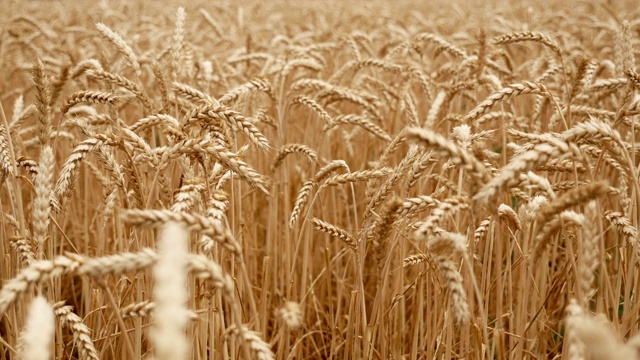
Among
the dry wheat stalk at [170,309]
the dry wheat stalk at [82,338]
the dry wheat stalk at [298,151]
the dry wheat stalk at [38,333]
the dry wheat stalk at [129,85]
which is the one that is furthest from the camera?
the dry wheat stalk at [298,151]

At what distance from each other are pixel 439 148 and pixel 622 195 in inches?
53.5

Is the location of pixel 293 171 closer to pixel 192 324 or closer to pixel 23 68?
pixel 192 324

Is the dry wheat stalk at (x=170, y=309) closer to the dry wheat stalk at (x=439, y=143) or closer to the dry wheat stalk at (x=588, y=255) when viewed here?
the dry wheat stalk at (x=439, y=143)

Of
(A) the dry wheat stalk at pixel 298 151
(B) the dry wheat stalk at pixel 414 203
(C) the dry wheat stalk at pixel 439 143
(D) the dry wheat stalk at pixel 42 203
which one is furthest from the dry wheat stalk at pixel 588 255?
(D) the dry wheat stalk at pixel 42 203

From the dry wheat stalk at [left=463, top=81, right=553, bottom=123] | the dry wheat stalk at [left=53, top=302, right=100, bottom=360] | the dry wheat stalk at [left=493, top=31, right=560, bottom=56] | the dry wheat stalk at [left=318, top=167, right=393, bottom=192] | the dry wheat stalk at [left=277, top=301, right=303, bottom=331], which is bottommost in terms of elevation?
the dry wheat stalk at [left=53, top=302, right=100, bottom=360]

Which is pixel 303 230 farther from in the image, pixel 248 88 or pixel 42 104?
pixel 42 104

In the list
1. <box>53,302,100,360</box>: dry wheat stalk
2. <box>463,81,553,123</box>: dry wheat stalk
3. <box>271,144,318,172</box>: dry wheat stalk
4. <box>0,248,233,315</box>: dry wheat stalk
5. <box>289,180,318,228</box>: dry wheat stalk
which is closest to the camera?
<box>0,248,233,315</box>: dry wheat stalk

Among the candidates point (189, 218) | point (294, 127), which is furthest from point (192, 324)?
point (294, 127)

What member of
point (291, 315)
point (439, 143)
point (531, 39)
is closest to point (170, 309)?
point (291, 315)

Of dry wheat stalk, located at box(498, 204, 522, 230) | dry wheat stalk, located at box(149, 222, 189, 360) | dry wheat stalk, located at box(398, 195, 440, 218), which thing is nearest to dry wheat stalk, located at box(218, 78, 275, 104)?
dry wheat stalk, located at box(398, 195, 440, 218)

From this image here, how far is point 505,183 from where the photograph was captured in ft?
3.60

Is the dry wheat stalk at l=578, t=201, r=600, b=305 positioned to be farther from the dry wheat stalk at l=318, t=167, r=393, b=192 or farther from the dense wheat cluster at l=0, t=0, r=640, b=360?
the dry wheat stalk at l=318, t=167, r=393, b=192

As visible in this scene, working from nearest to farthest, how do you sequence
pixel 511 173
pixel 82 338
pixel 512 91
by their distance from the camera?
pixel 511 173
pixel 82 338
pixel 512 91

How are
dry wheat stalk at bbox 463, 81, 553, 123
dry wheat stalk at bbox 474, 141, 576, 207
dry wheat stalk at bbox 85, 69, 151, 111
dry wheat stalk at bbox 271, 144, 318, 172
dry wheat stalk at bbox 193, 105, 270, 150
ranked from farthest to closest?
dry wheat stalk at bbox 271, 144, 318, 172 < dry wheat stalk at bbox 85, 69, 151, 111 < dry wheat stalk at bbox 463, 81, 553, 123 < dry wheat stalk at bbox 193, 105, 270, 150 < dry wheat stalk at bbox 474, 141, 576, 207
